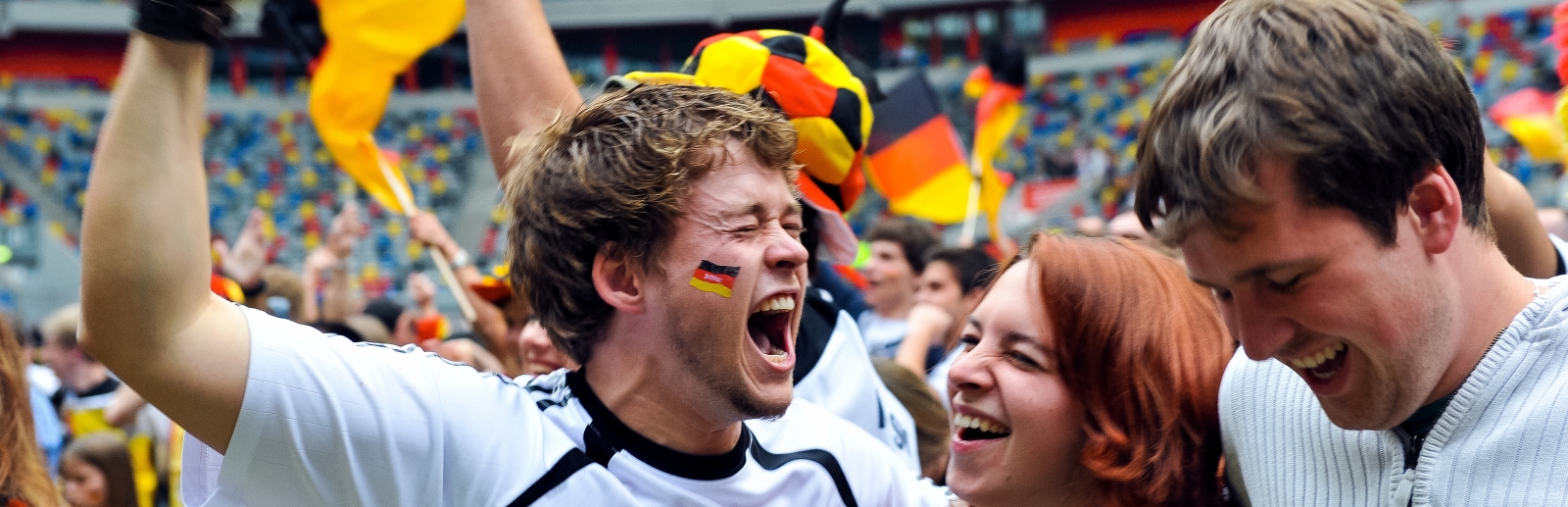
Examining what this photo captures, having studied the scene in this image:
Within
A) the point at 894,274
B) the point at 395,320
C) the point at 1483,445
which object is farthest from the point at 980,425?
the point at 395,320

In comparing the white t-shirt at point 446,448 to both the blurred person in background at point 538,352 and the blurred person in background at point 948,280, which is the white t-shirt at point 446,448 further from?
the blurred person in background at point 948,280

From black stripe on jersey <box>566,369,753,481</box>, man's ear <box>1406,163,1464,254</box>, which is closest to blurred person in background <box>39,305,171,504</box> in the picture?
black stripe on jersey <box>566,369,753,481</box>

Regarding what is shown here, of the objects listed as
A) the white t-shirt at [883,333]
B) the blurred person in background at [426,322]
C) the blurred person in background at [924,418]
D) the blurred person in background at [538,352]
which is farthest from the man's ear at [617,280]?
the white t-shirt at [883,333]

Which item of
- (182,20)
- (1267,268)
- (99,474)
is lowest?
(99,474)

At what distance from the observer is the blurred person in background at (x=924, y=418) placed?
3797mm

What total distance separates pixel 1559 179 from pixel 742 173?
15706 mm

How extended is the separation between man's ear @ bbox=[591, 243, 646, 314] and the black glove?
0.71 meters

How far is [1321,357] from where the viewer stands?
4.81ft

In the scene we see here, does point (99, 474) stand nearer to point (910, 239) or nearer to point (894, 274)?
point (894, 274)

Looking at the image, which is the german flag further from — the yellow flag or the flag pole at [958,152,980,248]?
the yellow flag

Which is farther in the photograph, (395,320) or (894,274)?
(395,320)

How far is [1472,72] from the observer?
17.9 metres

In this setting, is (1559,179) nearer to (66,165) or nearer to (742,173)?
(742,173)

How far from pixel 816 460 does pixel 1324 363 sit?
31.4 inches
